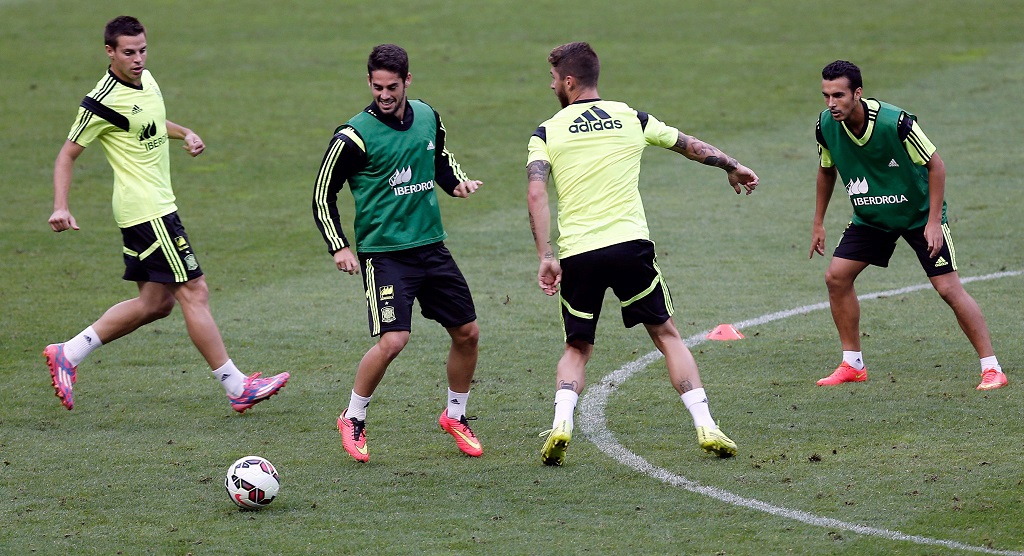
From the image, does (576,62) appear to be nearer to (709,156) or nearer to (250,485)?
(709,156)

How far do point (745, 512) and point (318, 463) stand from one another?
2314mm

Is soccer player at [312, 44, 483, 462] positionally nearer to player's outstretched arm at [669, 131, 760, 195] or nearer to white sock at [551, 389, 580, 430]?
white sock at [551, 389, 580, 430]

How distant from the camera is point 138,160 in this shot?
7.61m

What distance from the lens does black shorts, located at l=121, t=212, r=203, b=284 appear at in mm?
7523

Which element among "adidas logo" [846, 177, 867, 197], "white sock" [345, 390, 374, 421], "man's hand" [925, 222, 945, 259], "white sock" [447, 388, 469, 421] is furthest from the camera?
"adidas logo" [846, 177, 867, 197]

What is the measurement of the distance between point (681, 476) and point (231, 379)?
293 cm

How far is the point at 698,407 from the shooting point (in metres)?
6.39

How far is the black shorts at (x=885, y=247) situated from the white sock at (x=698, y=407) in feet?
6.60

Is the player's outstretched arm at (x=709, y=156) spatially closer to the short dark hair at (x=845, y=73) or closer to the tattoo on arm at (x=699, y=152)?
the tattoo on arm at (x=699, y=152)

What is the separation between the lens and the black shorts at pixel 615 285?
630 centimetres

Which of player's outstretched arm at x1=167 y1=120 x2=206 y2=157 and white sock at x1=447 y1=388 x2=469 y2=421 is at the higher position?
player's outstretched arm at x1=167 y1=120 x2=206 y2=157

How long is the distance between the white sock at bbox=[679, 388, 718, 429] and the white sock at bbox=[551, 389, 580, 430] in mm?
588

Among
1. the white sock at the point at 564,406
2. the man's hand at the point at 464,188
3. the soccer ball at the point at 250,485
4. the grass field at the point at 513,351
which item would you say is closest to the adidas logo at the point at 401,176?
the man's hand at the point at 464,188

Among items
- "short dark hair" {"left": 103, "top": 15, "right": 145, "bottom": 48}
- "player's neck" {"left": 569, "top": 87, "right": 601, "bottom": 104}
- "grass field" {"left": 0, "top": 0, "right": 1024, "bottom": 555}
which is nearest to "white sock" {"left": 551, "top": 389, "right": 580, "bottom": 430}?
"grass field" {"left": 0, "top": 0, "right": 1024, "bottom": 555}
